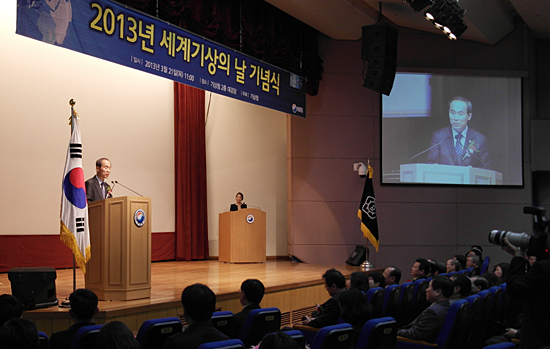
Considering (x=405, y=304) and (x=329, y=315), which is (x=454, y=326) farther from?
(x=405, y=304)

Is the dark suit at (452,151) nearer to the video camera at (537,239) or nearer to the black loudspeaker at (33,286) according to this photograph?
the black loudspeaker at (33,286)

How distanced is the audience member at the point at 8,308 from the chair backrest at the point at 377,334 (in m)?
1.71

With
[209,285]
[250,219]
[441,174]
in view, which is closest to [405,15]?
[441,174]

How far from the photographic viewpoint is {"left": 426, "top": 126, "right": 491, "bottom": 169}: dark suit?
9.16 metres

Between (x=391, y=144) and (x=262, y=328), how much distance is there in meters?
6.79

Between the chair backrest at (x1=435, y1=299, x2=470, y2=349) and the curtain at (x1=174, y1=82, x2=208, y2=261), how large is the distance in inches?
254

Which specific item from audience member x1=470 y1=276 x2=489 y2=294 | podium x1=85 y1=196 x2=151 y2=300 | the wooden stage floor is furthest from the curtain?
audience member x1=470 y1=276 x2=489 y2=294

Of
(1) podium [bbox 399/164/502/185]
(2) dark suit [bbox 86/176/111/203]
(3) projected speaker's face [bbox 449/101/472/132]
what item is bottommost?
(2) dark suit [bbox 86/176/111/203]

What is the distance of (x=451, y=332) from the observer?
10.3 feet

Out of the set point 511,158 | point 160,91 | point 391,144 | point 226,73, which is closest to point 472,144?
point 511,158

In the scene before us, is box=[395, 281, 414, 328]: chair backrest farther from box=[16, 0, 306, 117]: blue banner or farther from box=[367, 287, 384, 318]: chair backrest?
box=[16, 0, 306, 117]: blue banner

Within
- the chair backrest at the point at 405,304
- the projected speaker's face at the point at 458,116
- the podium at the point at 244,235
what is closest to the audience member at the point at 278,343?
the chair backrest at the point at 405,304

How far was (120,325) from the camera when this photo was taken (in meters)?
1.91

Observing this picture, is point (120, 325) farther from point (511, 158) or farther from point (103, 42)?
point (511, 158)
